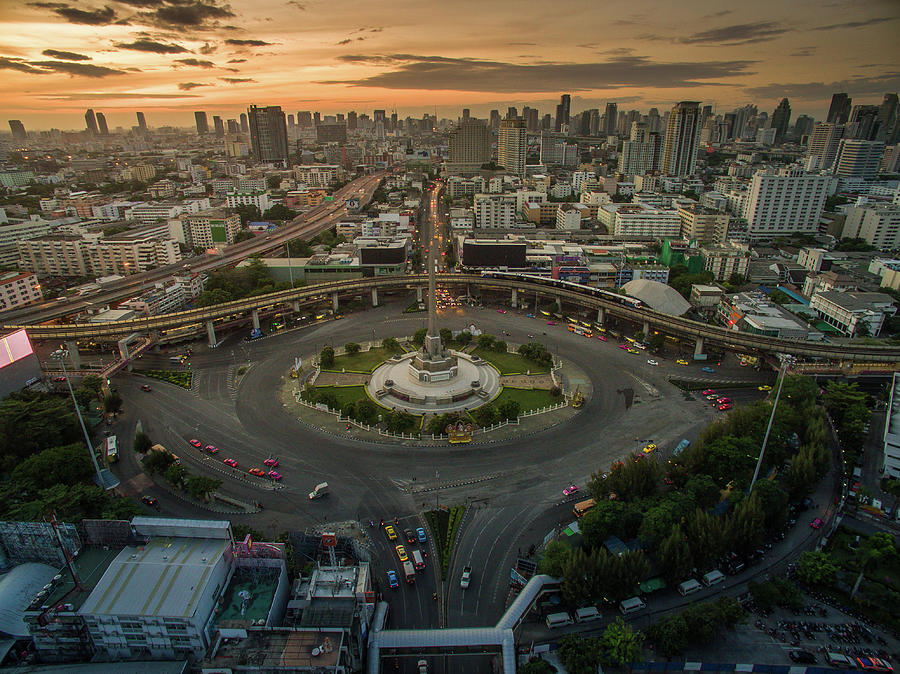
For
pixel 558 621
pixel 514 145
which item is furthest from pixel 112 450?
pixel 514 145

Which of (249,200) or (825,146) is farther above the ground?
(825,146)

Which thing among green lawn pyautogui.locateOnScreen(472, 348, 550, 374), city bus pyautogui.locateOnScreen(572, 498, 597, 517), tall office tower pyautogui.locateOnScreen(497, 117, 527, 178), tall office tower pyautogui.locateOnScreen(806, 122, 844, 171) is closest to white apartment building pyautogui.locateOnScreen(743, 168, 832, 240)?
green lawn pyautogui.locateOnScreen(472, 348, 550, 374)

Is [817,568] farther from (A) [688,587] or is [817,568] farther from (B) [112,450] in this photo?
(B) [112,450]

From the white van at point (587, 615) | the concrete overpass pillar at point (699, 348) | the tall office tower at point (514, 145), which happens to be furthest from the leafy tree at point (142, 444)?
the tall office tower at point (514, 145)

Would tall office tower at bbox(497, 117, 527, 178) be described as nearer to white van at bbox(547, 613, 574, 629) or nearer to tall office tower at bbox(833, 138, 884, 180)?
tall office tower at bbox(833, 138, 884, 180)

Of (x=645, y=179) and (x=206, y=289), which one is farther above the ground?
(x=645, y=179)

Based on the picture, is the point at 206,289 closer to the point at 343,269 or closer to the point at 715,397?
the point at 343,269

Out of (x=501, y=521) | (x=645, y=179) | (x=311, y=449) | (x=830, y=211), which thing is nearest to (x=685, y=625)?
(x=501, y=521)
